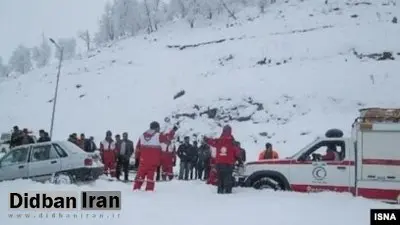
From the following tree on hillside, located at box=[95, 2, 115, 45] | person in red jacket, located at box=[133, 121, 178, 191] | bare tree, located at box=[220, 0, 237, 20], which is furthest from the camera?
tree on hillside, located at box=[95, 2, 115, 45]

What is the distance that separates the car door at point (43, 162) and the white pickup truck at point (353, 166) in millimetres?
5265

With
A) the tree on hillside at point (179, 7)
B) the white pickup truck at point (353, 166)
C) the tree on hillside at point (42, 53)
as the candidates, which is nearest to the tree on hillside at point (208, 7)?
the tree on hillside at point (179, 7)

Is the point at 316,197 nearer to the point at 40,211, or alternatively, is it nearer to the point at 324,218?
the point at 324,218

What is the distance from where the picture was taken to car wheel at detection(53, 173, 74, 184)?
13.3m

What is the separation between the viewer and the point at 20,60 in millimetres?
111250

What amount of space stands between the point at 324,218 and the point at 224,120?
2676cm

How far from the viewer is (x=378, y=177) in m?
10.9

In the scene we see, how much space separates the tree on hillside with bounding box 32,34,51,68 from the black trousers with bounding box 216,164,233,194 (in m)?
108

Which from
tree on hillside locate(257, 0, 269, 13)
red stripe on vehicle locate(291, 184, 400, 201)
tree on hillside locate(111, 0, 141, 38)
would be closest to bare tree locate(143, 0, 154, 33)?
tree on hillside locate(111, 0, 141, 38)

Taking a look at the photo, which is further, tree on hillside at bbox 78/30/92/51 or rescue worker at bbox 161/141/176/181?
tree on hillside at bbox 78/30/92/51

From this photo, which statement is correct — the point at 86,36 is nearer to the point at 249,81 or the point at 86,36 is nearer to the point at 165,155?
the point at 249,81

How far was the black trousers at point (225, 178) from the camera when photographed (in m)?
11.7

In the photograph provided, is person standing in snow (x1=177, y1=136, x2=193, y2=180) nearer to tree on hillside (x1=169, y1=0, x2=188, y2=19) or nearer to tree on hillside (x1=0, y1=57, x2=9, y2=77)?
tree on hillside (x1=169, y1=0, x2=188, y2=19)

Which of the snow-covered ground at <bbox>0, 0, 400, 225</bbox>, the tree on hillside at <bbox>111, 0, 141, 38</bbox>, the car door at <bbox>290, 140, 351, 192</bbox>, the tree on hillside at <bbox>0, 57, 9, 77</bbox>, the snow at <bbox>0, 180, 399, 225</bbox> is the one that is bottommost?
the snow at <bbox>0, 180, 399, 225</bbox>
